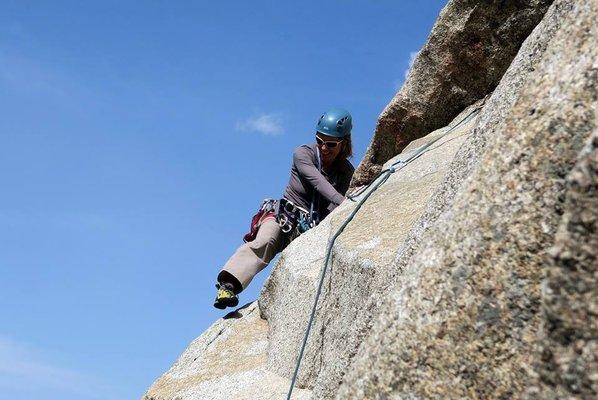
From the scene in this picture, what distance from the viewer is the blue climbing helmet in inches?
477

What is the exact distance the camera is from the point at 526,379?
272 cm

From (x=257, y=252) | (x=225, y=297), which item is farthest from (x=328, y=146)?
(x=225, y=297)

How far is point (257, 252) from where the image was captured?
11.1m

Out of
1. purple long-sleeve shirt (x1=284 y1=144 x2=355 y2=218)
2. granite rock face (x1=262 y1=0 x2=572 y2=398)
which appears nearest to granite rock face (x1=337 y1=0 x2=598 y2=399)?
granite rock face (x1=262 y1=0 x2=572 y2=398)

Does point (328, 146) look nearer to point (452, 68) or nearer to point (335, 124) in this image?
point (335, 124)

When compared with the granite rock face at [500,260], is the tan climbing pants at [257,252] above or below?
above

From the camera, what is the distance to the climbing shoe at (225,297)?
10672mm

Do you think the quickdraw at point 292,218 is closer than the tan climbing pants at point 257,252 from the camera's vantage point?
No

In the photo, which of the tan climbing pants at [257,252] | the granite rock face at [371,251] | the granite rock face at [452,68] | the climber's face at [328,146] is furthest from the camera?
the climber's face at [328,146]

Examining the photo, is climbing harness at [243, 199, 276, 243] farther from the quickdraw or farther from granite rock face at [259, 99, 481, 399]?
granite rock face at [259, 99, 481, 399]

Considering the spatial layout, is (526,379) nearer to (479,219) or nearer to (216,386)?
(479,219)

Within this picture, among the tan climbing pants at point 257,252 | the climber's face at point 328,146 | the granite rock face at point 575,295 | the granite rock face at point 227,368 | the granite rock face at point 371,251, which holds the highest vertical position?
the climber's face at point 328,146

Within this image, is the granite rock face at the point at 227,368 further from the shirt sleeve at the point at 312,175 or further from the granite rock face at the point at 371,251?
the shirt sleeve at the point at 312,175

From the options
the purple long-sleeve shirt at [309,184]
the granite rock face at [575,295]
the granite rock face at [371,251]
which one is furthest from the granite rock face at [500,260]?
the purple long-sleeve shirt at [309,184]
